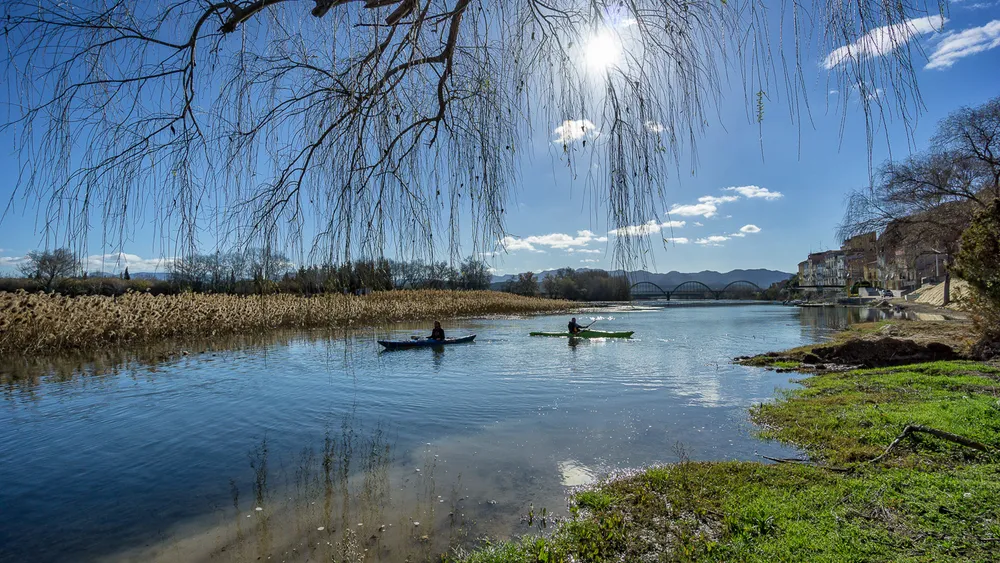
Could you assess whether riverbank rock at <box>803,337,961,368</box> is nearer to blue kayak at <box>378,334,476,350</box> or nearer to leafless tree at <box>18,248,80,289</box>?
blue kayak at <box>378,334,476,350</box>

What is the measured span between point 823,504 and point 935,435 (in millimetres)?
1778

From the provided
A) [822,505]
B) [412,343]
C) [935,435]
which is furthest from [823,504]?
[412,343]

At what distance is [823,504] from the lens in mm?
3422

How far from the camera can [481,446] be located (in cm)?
595

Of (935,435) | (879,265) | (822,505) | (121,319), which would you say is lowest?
(822,505)

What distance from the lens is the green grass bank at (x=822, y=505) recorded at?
2826 millimetres

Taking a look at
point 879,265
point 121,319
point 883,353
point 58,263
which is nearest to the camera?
point 58,263

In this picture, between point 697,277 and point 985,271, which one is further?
point 697,277

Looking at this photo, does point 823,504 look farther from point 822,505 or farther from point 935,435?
point 935,435

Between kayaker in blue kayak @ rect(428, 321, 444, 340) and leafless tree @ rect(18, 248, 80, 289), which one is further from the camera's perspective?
kayaker in blue kayak @ rect(428, 321, 444, 340)

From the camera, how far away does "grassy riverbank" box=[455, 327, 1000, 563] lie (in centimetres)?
283

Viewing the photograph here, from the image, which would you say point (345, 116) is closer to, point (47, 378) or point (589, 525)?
point (589, 525)

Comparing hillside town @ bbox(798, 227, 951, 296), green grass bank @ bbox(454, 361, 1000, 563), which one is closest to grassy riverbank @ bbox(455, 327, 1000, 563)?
green grass bank @ bbox(454, 361, 1000, 563)

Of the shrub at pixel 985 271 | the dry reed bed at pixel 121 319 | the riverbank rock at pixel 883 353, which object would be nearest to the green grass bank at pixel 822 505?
the dry reed bed at pixel 121 319
